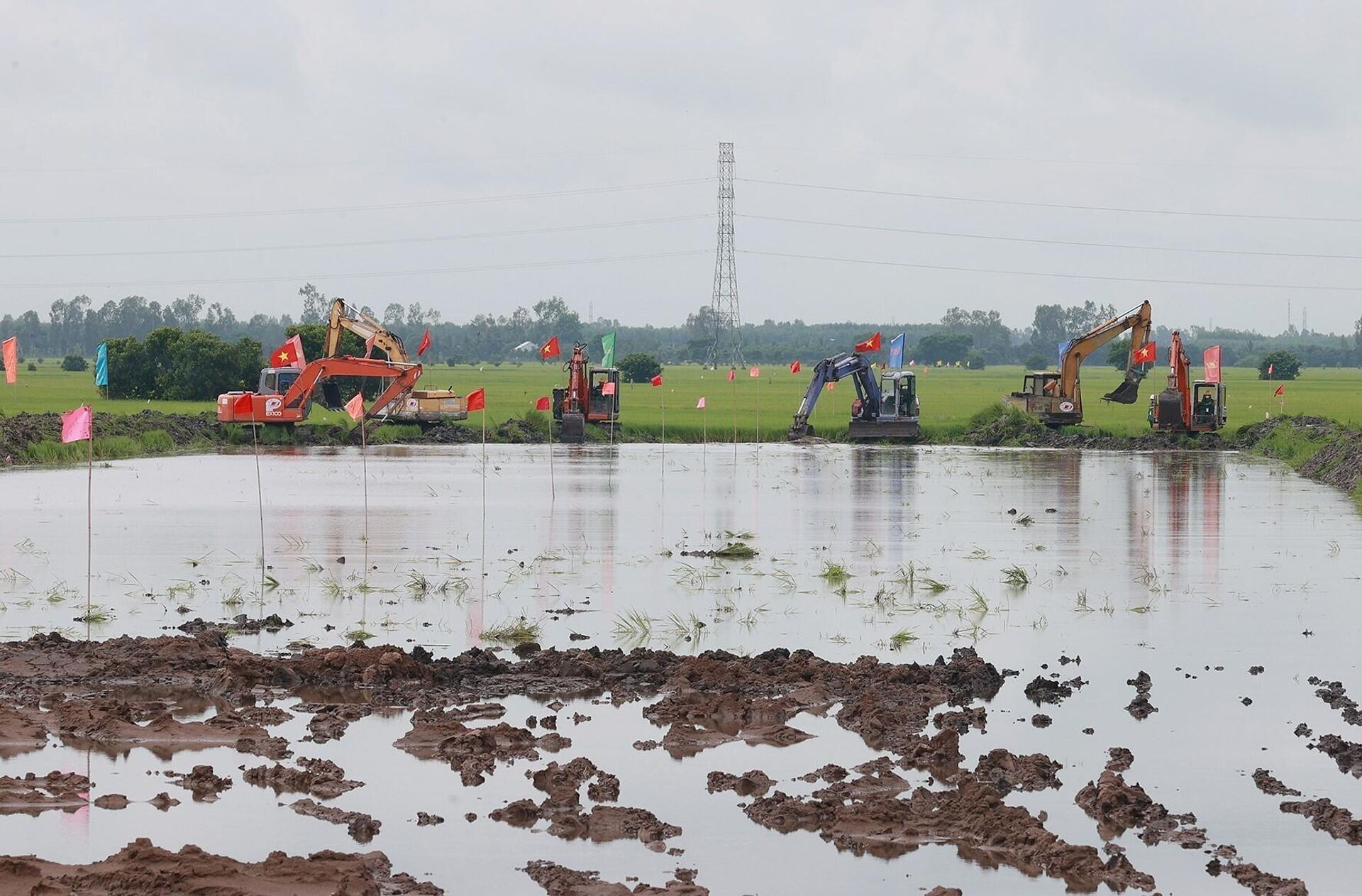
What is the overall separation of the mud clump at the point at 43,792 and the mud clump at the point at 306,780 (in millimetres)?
1001

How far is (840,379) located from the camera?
48938 millimetres

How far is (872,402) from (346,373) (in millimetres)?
15529

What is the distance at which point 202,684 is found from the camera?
13.2 m

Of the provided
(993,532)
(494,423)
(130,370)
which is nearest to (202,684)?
(993,532)

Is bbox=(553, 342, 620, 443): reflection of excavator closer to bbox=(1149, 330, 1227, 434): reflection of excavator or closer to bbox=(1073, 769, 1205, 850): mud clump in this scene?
bbox=(1149, 330, 1227, 434): reflection of excavator

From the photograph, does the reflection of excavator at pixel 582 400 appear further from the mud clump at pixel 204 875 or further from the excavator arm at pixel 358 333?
the mud clump at pixel 204 875

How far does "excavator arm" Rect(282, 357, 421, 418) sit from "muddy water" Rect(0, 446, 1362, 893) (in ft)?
31.0

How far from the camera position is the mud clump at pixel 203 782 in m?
10.1

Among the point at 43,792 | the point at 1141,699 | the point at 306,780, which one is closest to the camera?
the point at 43,792

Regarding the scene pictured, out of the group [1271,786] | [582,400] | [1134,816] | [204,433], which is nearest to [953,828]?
[1134,816]

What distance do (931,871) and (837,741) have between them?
2784 mm

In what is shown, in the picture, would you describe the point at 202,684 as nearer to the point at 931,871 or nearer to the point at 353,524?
the point at 931,871

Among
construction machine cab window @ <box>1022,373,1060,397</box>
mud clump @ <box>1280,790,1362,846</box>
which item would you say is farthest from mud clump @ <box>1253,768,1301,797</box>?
construction machine cab window @ <box>1022,373,1060,397</box>

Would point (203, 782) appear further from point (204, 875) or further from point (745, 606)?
point (745, 606)
